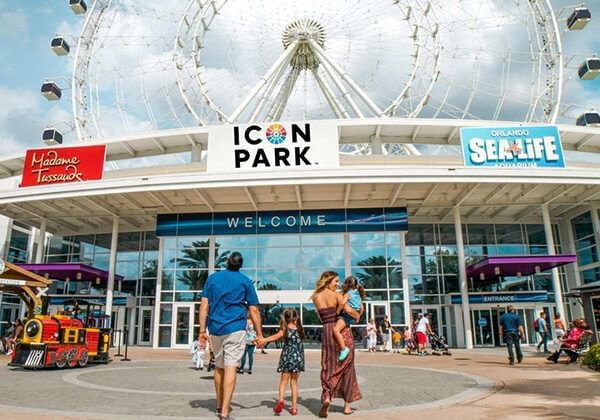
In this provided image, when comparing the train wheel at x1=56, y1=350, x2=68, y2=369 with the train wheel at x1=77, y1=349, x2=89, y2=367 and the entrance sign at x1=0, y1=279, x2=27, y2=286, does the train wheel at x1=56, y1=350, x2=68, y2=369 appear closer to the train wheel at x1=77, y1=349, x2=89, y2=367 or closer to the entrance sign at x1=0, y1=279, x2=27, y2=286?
the train wheel at x1=77, y1=349, x2=89, y2=367

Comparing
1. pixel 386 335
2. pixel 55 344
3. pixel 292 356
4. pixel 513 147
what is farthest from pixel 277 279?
pixel 292 356

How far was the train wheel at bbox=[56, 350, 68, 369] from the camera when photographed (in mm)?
12711

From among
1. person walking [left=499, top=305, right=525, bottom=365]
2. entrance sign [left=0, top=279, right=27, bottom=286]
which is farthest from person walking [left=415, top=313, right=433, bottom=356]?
entrance sign [left=0, top=279, right=27, bottom=286]

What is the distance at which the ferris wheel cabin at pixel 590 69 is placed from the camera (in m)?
31.7

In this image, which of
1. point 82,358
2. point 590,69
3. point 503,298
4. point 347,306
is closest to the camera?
point 347,306

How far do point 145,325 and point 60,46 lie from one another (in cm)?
2197

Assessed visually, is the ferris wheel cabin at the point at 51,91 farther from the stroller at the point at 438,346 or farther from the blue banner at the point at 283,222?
the stroller at the point at 438,346

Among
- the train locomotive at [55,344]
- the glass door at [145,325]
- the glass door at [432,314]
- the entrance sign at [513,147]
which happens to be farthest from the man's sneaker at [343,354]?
the glass door at [145,325]

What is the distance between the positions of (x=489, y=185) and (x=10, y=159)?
100 ft

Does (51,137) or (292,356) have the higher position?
(51,137)

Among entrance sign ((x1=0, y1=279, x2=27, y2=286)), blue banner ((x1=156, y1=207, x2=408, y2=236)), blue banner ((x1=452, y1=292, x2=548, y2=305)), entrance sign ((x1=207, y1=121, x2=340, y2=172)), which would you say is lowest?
blue banner ((x1=452, y1=292, x2=548, y2=305))

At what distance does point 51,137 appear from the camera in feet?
117

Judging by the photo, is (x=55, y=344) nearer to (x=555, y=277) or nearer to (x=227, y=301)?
(x=227, y=301)

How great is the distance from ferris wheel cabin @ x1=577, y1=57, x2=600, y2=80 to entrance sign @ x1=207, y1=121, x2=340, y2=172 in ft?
67.3
